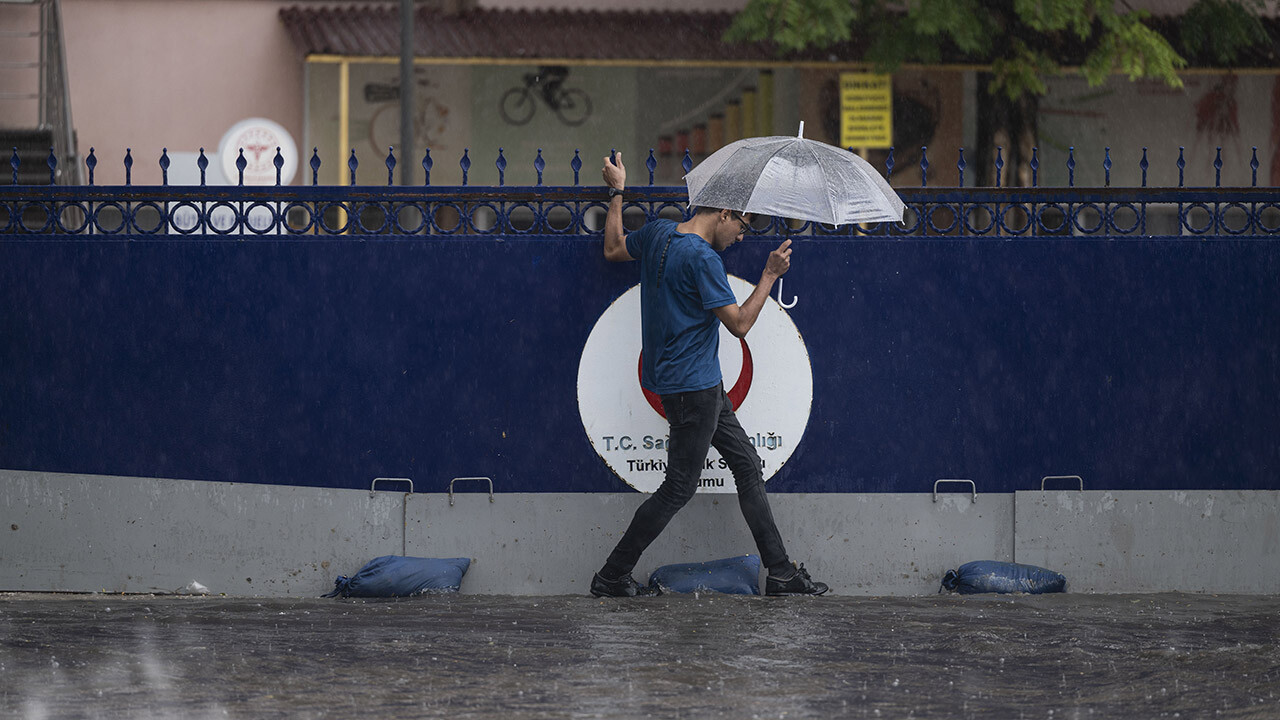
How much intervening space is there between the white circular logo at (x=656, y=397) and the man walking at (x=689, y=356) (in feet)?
0.89

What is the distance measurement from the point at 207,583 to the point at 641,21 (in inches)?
521

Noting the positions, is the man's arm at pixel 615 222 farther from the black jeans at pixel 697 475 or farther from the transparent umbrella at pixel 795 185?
the black jeans at pixel 697 475

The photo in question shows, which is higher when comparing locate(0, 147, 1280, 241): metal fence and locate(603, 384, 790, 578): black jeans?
locate(0, 147, 1280, 241): metal fence

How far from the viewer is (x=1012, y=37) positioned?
1584 centimetres

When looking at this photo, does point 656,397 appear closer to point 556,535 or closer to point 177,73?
point 556,535

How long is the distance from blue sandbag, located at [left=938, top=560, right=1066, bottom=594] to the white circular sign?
10.9 m

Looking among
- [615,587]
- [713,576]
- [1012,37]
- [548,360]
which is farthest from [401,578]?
[1012,37]

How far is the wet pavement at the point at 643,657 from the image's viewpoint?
5.16 metres

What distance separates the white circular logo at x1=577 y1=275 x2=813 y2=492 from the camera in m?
7.31

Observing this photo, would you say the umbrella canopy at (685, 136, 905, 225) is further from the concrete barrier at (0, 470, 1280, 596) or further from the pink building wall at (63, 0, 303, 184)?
the pink building wall at (63, 0, 303, 184)

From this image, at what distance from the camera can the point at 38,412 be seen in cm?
725

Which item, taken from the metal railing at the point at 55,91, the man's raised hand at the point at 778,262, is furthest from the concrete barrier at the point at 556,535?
the metal railing at the point at 55,91

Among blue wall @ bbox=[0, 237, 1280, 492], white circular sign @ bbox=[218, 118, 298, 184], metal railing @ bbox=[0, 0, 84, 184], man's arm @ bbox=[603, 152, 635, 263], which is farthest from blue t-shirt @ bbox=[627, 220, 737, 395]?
white circular sign @ bbox=[218, 118, 298, 184]

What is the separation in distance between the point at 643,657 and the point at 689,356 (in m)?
1.57
